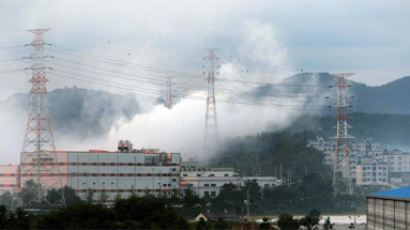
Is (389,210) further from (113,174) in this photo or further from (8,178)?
(8,178)

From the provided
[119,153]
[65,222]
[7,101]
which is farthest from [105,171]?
[7,101]

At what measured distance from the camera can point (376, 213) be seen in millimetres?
37000

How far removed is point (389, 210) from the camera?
1379 inches

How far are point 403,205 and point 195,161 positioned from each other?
163ft

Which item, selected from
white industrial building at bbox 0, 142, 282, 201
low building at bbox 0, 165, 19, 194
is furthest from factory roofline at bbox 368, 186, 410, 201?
low building at bbox 0, 165, 19, 194

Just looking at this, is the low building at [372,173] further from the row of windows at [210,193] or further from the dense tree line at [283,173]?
the row of windows at [210,193]

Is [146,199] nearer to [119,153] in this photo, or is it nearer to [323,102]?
[119,153]

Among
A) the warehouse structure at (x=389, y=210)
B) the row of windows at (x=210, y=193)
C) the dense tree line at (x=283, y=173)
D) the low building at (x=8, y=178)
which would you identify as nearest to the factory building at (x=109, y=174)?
the low building at (x=8, y=178)

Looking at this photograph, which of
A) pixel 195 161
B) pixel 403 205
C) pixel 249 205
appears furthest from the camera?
pixel 195 161

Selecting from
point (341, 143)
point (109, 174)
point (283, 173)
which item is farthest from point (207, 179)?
point (341, 143)

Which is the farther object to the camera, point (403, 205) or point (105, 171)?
point (105, 171)

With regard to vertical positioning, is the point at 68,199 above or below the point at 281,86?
below

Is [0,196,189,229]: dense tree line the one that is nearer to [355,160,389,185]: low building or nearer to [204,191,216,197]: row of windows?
[204,191,216,197]: row of windows

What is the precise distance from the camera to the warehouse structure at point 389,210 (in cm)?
3303
